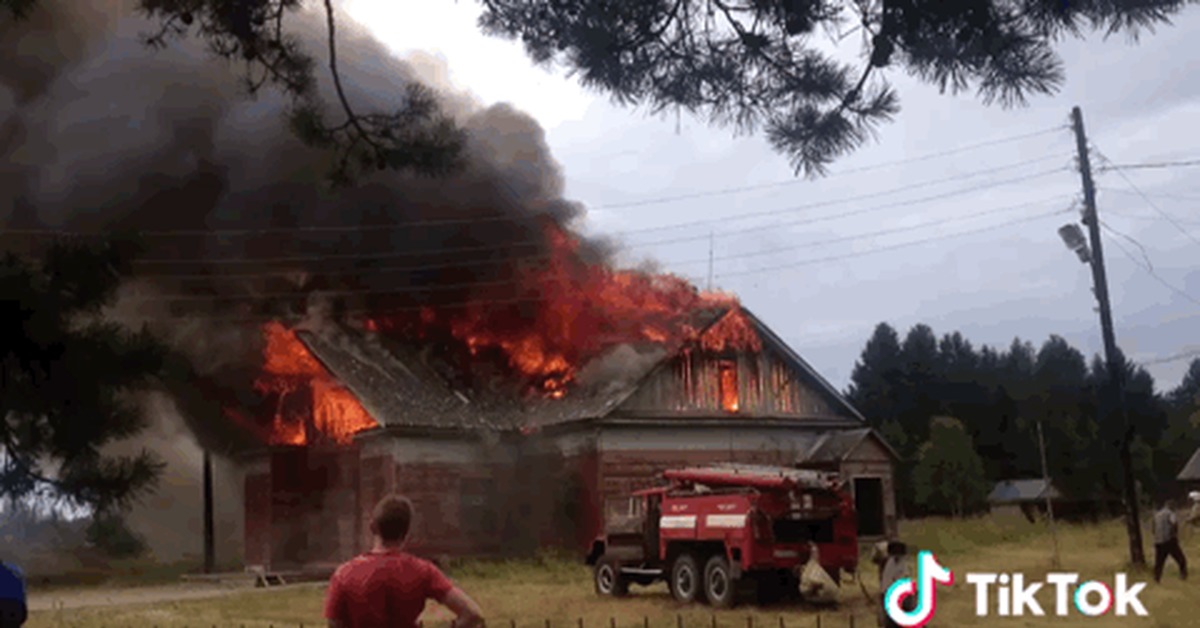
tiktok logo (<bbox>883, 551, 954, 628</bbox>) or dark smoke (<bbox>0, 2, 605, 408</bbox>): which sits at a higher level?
dark smoke (<bbox>0, 2, 605, 408</bbox>)

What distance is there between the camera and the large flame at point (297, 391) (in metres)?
31.9

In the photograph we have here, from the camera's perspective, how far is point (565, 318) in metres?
35.2

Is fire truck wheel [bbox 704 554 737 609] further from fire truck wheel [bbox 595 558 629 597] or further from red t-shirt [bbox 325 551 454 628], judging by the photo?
red t-shirt [bbox 325 551 454 628]

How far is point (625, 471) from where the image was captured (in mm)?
30938

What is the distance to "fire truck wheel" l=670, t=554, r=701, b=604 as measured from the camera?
19109 millimetres

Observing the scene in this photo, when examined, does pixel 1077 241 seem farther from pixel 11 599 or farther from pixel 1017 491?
pixel 1017 491

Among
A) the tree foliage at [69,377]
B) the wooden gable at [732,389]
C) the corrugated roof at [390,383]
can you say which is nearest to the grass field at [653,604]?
the corrugated roof at [390,383]

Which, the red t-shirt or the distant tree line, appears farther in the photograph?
the distant tree line

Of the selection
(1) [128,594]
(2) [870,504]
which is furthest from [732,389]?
(1) [128,594]

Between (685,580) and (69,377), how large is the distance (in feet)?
39.2

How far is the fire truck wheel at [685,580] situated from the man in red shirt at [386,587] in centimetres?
1386

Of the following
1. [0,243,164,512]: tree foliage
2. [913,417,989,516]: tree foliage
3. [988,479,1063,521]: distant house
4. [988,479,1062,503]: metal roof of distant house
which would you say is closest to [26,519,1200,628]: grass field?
[0,243,164,512]: tree foliage

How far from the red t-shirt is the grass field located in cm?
549

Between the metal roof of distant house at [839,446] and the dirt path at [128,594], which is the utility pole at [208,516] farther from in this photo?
the metal roof of distant house at [839,446]
